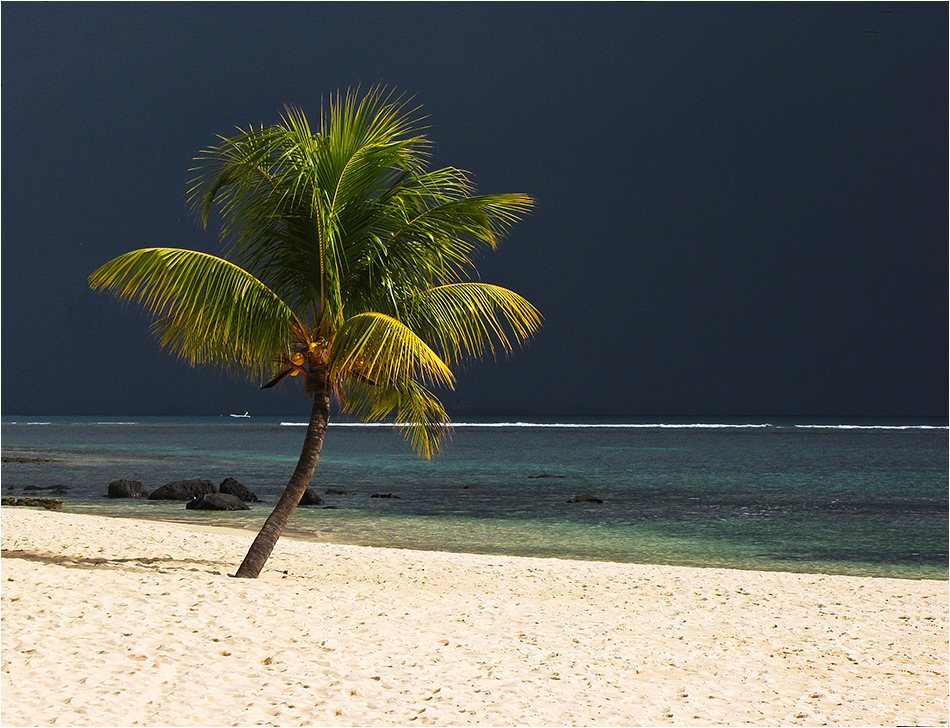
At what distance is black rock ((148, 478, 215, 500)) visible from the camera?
94.5ft

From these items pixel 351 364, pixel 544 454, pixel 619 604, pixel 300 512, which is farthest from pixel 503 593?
pixel 544 454

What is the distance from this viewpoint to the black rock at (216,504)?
1036 inches

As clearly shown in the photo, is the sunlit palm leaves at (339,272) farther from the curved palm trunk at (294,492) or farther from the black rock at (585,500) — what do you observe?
the black rock at (585,500)

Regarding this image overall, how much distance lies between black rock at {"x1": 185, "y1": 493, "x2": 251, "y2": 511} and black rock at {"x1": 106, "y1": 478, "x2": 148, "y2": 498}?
5.39 metres

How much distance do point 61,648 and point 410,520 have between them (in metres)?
18.4

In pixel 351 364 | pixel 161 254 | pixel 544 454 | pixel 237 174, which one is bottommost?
pixel 544 454

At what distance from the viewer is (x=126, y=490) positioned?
31.2 m

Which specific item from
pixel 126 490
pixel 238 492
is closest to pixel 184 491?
pixel 238 492

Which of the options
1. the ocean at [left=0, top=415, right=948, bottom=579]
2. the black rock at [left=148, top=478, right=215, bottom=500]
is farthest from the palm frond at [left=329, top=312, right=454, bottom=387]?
the black rock at [left=148, top=478, right=215, bottom=500]

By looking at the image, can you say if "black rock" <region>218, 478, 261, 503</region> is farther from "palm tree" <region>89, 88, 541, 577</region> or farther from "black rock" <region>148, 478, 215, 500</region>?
"palm tree" <region>89, 88, 541, 577</region>

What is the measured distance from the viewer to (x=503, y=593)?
38.4 ft

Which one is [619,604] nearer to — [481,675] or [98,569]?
[481,675]

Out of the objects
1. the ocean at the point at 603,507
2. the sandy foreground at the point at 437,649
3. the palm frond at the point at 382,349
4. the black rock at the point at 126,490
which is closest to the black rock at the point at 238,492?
the ocean at the point at 603,507

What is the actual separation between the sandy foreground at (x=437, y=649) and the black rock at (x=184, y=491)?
53.1ft
